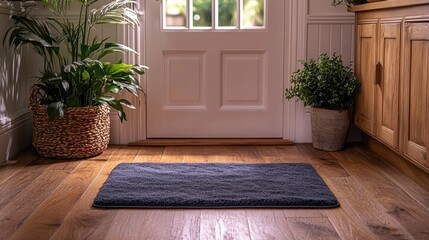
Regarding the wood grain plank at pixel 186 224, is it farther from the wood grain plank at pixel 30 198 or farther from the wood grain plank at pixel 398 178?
the wood grain plank at pixel 398 178

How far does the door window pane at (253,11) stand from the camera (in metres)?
3.88

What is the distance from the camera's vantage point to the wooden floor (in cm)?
Answer: 223

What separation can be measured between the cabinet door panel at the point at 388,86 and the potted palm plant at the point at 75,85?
1.33 metres

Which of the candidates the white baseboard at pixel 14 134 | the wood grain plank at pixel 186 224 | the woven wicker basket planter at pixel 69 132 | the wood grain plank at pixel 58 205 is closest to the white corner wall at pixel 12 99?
the white baseboard at pixel 14 134

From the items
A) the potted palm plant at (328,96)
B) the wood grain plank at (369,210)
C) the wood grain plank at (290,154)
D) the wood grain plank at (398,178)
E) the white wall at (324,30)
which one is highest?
the white wall at (324,30)

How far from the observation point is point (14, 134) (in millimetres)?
3543

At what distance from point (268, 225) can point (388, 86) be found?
119 cm

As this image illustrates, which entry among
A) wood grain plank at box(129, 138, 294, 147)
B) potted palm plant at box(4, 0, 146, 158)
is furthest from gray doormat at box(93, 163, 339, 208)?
wood grain plank at box(129, 138, 294, 147)

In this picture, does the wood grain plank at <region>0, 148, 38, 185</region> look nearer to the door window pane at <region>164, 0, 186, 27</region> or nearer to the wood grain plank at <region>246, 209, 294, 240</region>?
the door window pane at <region>164, 0, 186, 27</region>

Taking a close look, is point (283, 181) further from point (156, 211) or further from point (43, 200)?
point (43, 200)

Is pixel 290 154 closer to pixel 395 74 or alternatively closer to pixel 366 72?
pixel 366 72

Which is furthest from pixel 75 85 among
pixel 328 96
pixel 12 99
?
pixel 328 96

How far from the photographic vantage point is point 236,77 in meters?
3.92

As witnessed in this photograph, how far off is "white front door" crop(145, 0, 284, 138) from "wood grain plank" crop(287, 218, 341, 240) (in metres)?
1.61
